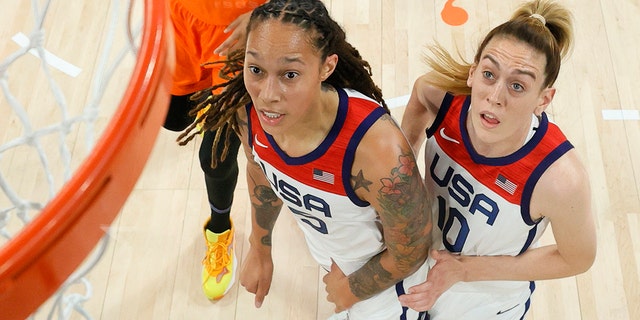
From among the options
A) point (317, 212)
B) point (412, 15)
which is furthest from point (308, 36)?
point (412, 15)

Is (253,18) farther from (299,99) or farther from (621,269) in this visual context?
(621,269)

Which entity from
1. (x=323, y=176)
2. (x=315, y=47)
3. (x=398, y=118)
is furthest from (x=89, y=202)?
(x=398, y=118)

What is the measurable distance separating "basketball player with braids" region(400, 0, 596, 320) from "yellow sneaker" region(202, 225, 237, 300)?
2.74 feet

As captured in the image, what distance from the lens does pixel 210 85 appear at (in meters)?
2.25

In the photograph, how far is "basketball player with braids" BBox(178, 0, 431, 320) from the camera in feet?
4.83

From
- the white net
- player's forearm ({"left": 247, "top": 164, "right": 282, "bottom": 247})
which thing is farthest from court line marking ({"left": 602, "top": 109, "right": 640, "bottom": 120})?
the white net

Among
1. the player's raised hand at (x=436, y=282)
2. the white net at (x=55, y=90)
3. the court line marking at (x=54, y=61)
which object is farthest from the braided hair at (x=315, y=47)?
the court line marking at (x=54, y=61)

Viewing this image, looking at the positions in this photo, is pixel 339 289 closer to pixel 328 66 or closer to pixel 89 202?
pixel 328 66

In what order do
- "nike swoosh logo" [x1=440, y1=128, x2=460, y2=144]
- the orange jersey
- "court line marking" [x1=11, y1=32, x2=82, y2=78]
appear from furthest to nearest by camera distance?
"court line marking" [x1=11, y1=32, x2=82, y2=78] → the orange jersey → "nike swoosh logo" [x1=440, y1=128, x2=460, y2=144]

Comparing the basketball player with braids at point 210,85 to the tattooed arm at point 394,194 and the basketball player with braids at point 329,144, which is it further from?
the tattooed arm at point 394,194

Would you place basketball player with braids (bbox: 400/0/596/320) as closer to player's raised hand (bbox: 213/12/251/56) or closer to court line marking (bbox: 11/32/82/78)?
player's raised hand (bbox: 213/12/251/56)

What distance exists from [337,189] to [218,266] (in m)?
1.03

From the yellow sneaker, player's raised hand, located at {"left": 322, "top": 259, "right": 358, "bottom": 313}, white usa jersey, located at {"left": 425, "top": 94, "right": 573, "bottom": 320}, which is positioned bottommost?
the yellow sneaker

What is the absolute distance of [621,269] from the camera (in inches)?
101
